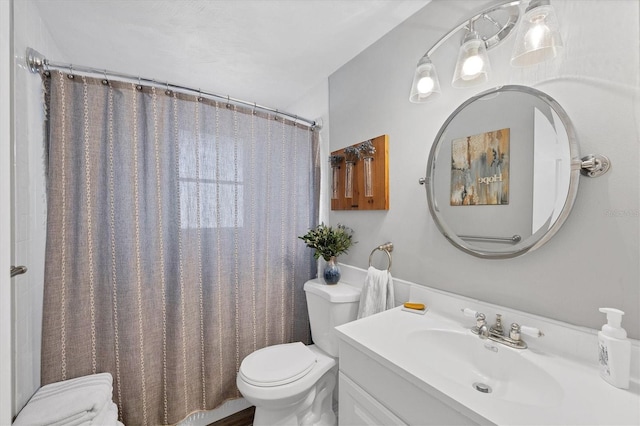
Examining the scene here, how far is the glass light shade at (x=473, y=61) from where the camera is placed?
94 cm

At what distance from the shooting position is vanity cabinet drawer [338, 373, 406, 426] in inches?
32.9

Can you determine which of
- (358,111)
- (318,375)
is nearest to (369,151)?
(358,111)

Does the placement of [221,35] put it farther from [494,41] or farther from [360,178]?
[494,41]

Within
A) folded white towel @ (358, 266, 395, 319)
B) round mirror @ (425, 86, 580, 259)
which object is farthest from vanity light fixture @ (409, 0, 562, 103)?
folded white towel @ (358, 266, 395, 319)

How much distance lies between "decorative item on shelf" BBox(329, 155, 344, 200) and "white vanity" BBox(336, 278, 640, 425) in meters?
0.93

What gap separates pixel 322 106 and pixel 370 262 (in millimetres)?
1253

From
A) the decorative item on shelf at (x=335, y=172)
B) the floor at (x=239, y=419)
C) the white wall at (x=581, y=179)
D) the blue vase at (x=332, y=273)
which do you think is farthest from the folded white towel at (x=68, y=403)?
the decorative item on shelf at (x=335, y=172)

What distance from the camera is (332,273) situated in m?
1.64

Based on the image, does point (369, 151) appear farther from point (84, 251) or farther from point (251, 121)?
point (84, 251)

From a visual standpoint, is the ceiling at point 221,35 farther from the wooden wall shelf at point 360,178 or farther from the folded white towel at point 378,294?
Result: the folded white towel at point 378,294

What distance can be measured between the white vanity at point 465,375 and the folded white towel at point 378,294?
0.15 meters

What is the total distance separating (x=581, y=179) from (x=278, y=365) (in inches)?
59.1

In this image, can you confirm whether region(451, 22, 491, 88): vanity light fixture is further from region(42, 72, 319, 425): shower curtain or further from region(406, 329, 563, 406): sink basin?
region(42, 72, 319, 425): shower curtain

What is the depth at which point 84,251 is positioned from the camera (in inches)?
47.3
